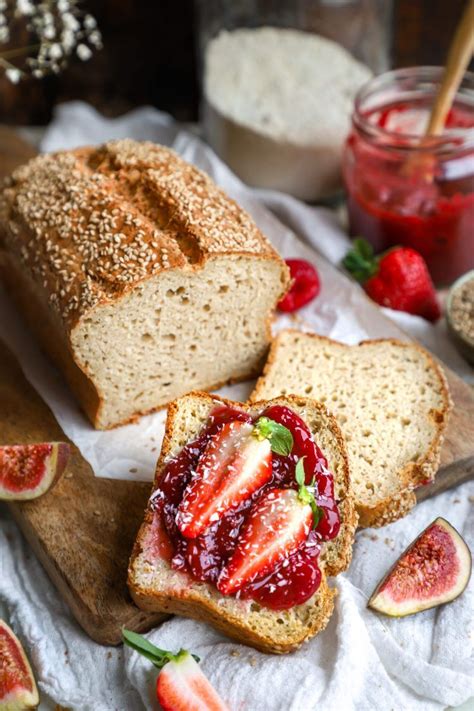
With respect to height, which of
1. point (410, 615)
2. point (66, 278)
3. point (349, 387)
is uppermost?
point (66, 278)

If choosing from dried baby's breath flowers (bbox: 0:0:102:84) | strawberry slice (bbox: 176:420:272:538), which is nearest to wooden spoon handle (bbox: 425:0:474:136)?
dried baby's breath flowers (bbox: 0:0:102:84)

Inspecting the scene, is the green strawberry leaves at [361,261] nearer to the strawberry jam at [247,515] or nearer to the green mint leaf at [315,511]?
the strawberry jam at [247,515]

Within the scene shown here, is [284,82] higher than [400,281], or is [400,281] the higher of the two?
[284,82]

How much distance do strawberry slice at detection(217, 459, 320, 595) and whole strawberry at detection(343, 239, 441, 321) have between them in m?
1.79

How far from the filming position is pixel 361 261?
4.96 metres

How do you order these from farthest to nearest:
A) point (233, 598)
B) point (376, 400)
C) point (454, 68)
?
1. point (454, 68)
2. point (376, 400)
3. point (233, 598)

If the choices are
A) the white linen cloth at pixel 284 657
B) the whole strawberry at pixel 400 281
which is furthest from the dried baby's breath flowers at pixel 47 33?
the white linen cloth at pixel 284 657

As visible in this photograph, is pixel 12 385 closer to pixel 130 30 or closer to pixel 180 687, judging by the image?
pixel 180 687

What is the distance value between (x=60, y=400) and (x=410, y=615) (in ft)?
6.19

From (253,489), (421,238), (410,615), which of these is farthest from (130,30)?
(410,615)

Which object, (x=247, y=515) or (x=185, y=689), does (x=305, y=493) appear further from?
(x=185, y=689)

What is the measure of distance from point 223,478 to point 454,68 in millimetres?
2640

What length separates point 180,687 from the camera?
3094 millimetres

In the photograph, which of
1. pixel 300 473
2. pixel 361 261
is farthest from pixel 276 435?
pixel 361 261
